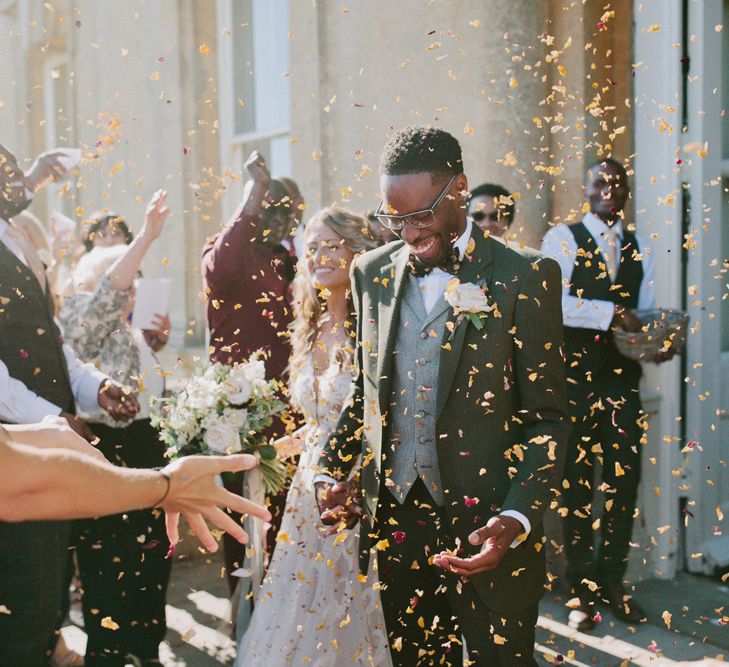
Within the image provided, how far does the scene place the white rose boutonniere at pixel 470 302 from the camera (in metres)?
2.75

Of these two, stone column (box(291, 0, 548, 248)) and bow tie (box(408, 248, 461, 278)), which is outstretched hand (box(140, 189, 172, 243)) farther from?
bow tie (box(408, 248, 461, 278))

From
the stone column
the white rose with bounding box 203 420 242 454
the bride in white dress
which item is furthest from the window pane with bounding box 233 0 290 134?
the white rose with bounding box 203 420 242 454

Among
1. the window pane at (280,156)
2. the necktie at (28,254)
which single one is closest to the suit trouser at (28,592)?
the necktie at (28,254)

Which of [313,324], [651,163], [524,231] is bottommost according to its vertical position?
[313,324]

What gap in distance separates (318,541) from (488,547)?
4.82 feet

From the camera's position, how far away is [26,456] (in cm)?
195

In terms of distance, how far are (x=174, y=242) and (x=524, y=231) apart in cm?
383

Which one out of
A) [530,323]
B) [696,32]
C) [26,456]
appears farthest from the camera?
[696,32]

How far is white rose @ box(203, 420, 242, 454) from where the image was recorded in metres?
3.76

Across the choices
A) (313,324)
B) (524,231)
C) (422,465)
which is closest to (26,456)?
(422,465)

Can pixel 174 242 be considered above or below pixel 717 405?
above

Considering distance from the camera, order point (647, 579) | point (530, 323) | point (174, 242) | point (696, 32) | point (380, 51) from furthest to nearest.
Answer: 1. point (174, 242)
2. point (380, 51)
3. point (647, 579)
4. point (696, 32)
5. point (530, 323)

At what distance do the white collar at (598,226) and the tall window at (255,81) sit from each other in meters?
2.91

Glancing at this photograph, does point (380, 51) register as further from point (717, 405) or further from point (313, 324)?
point (717, 405)
